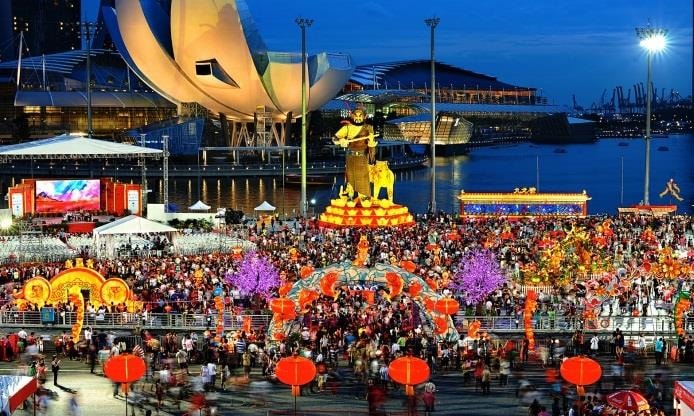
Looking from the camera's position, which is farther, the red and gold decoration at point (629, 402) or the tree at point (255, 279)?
the tree at point (255, 279)

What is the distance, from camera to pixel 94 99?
230ft

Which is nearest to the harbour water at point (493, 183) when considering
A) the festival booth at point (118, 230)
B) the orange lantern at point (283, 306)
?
the festival booth at point (118, 230)

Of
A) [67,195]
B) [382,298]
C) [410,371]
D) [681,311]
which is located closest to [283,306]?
[410,371]

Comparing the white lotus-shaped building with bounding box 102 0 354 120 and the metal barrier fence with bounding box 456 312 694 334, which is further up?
the white lotus-shaped building with bounding box 102 0 354 120

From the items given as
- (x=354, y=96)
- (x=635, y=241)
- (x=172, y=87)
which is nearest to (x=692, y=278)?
(x=635, y=241)

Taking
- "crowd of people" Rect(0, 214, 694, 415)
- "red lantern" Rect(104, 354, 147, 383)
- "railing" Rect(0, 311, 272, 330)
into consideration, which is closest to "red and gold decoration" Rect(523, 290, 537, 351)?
"crowd of people" Rect(0, 214, 694, 415)

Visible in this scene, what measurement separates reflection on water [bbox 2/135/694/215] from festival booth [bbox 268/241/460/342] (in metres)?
24.6

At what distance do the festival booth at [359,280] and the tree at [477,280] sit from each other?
10.1ft

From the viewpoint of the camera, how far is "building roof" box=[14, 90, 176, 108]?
69688 mm

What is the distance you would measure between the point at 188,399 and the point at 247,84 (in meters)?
46.4

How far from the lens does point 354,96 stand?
3615 inches

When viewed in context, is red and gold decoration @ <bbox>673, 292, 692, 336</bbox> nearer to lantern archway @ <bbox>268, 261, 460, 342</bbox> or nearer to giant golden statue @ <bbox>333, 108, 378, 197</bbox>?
lantern archway @ <bbox>268, 261, 460, 342</bbox>

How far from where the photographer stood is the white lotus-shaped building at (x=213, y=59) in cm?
5481

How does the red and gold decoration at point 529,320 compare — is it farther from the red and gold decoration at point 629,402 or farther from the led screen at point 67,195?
the led screen at point 67,195
